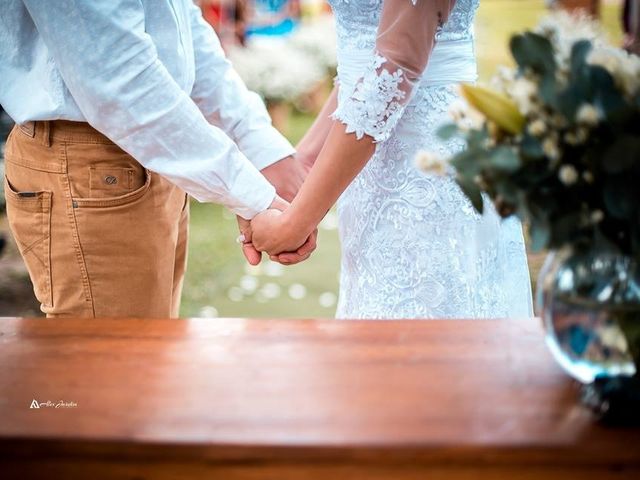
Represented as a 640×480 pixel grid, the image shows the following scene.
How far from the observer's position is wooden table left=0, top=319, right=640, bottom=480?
111cm

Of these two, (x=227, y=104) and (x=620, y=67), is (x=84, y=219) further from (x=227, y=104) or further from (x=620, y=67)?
(x=620, y=67)

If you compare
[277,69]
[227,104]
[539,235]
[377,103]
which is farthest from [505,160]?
[277,69]

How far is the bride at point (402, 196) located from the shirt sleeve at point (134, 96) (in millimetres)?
198

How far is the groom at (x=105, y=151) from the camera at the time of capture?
6.14 ft

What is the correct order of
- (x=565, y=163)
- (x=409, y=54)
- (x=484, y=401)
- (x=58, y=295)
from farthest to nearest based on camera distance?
(x=58, y=295) < (x=409, y=54) < (x=484, y=401) < (x=565, y=163)

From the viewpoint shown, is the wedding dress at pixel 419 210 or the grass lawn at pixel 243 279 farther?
the grass lawn at pixel 243 279

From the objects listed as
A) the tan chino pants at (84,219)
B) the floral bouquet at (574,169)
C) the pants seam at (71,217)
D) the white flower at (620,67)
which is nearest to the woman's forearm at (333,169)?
the tan chino pants at (84,219)

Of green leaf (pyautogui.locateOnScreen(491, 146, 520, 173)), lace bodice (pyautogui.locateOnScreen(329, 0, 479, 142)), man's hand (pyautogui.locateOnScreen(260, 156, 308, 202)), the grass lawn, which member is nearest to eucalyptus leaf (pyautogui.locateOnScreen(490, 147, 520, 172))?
green leaf (pyautogui.locateOnScreen(491, 146, 520, 173))

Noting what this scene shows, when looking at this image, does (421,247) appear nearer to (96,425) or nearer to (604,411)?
(604,411)

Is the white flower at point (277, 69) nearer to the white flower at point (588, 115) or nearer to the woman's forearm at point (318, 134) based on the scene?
the woman's forearm at point (318, 134)

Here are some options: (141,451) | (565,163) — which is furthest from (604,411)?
(141,451)

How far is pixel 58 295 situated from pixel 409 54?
1.00 meters

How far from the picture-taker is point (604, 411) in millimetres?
1167

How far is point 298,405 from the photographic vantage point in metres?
A: 1.22
